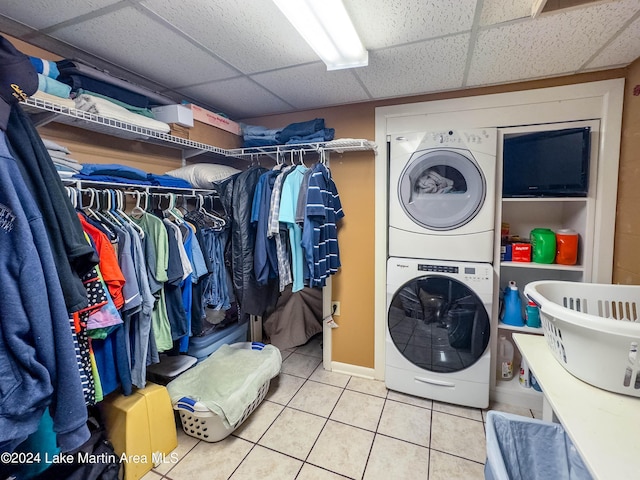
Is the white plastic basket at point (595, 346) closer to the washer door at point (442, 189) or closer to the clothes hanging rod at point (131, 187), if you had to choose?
the washer door at point (442, 189)

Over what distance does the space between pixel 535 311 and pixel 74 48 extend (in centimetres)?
305

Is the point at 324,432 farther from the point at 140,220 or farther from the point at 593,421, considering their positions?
→ the point at 140,220

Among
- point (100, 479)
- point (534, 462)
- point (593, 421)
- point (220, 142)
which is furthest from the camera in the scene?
point (220, 142)

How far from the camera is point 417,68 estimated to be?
165 centimetres

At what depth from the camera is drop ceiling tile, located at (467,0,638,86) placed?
119 cm

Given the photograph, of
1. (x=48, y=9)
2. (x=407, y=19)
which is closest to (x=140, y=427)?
(x=48, y=9)

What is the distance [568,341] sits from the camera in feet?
3.27

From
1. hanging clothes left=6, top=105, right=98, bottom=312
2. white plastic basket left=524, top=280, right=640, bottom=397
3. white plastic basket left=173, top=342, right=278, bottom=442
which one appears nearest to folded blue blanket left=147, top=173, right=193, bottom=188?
hanging clothes left=6, top=105, right=98, bottom=312

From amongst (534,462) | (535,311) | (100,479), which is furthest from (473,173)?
(100,479)

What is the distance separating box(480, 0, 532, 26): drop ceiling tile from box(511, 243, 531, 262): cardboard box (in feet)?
4.29

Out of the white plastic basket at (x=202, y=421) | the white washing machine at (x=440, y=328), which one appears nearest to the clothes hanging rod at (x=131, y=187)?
the white plastic basket at (x=202, y=421)

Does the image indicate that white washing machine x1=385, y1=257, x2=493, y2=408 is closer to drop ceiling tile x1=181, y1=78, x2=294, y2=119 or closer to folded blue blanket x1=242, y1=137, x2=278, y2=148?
folded blue blanket x1=242, y1=137, x2=278, y2=148

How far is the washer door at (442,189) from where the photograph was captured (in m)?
1.87

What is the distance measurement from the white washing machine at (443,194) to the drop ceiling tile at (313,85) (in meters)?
0.46
